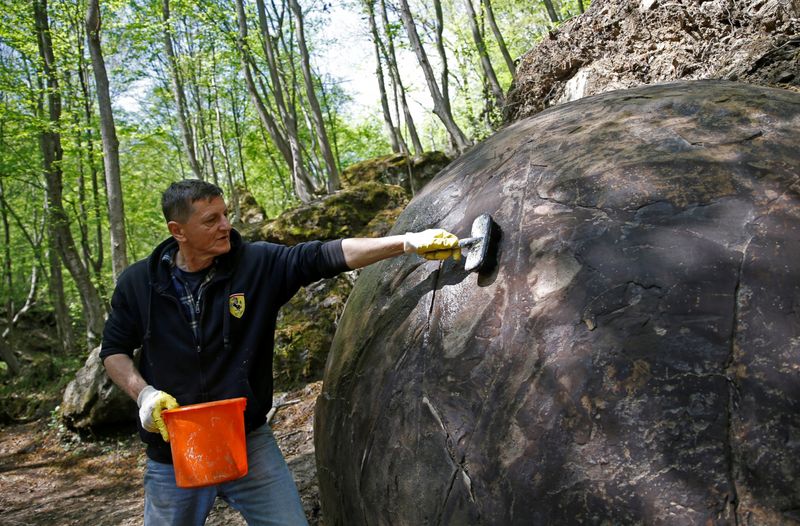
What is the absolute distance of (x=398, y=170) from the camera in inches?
525

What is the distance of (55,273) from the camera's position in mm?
15148

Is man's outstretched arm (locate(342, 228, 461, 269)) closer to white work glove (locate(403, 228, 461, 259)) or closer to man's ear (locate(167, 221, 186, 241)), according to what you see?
white work glove (locate(403, 228, 461, 259))

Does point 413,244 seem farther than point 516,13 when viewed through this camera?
No

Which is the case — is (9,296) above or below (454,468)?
above

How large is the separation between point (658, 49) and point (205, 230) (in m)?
4.33

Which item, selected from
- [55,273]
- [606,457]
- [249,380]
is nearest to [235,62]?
[55,273]

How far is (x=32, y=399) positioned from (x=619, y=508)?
1259 centimetres

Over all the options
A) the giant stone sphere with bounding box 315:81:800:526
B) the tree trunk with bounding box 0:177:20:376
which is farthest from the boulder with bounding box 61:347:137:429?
the giant stone sphere with bounding box 315:81:800:526

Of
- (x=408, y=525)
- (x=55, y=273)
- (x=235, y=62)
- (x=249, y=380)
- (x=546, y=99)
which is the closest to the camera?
(x=408, y=525)

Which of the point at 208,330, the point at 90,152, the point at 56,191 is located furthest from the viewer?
the point at 90,152

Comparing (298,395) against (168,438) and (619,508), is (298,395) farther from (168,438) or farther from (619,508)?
(619,508)

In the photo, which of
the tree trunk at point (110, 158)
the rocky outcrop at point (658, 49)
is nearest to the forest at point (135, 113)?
the tree trunk at point (110, 158)

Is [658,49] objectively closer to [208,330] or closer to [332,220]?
[208,330]

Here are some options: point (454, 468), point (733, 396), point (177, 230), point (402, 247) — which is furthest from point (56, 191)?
point (733, 396)
